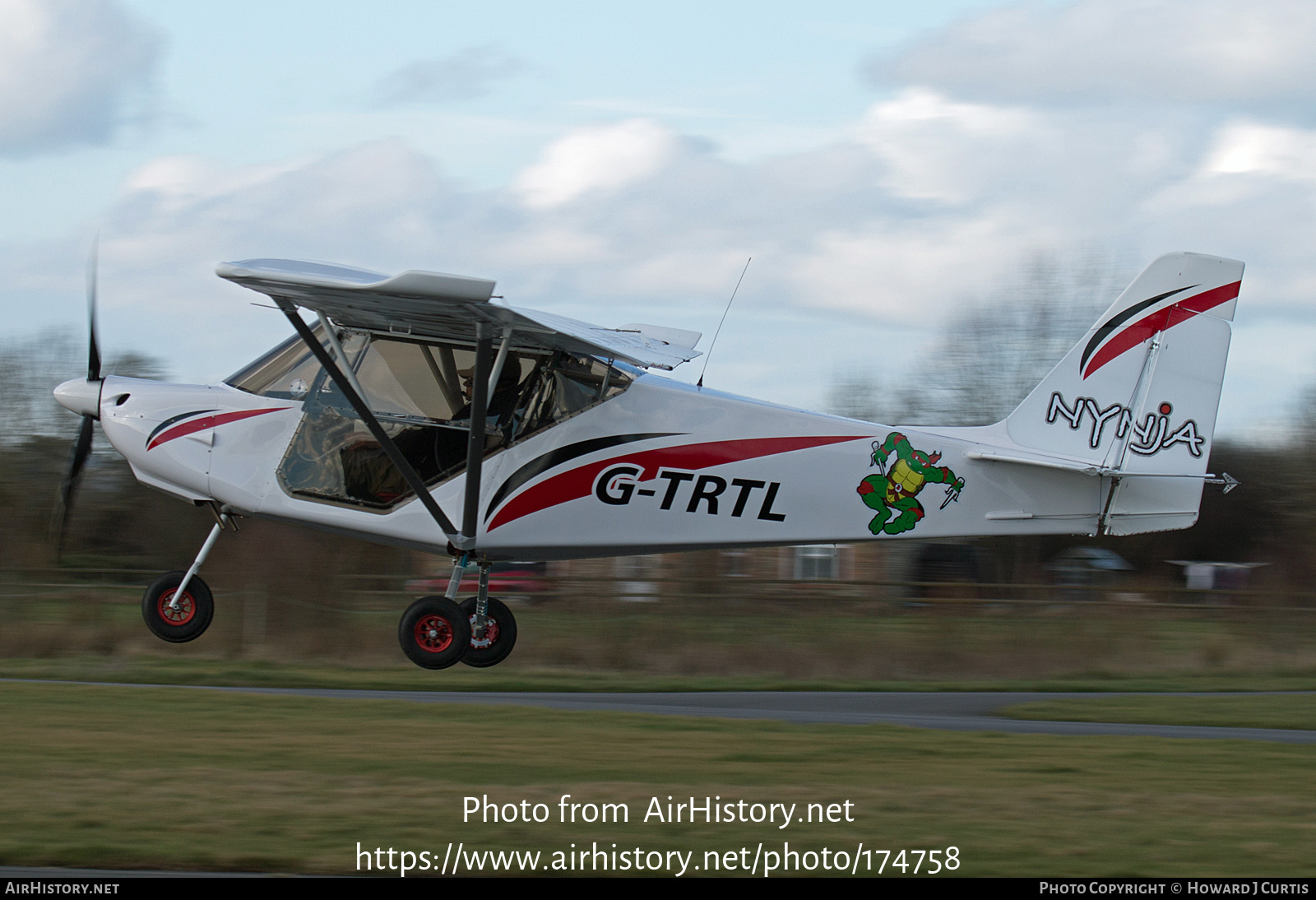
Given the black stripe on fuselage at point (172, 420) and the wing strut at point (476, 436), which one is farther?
the black stripe on fuselage at point (172, 420)

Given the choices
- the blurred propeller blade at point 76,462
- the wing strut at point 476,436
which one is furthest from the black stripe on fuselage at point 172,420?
the wing strut at point 476,436

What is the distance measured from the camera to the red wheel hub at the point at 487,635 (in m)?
11.1

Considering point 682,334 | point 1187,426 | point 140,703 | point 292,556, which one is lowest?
point 140,703

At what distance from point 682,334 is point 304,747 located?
5268mm

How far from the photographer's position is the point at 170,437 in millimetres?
10906

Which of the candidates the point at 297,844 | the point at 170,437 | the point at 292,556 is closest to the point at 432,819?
the point at 297,844

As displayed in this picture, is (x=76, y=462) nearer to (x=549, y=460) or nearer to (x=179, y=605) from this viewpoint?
(x=179, y=605)

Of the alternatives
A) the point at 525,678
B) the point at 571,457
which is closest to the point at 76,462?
the point at 571,457

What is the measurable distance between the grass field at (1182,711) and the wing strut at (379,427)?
8.61m

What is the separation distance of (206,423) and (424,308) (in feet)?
8.13

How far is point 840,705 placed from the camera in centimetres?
1727

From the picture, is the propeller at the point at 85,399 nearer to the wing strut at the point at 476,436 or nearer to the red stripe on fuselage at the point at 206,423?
the red stripe on fuselage at the point at 206,423
